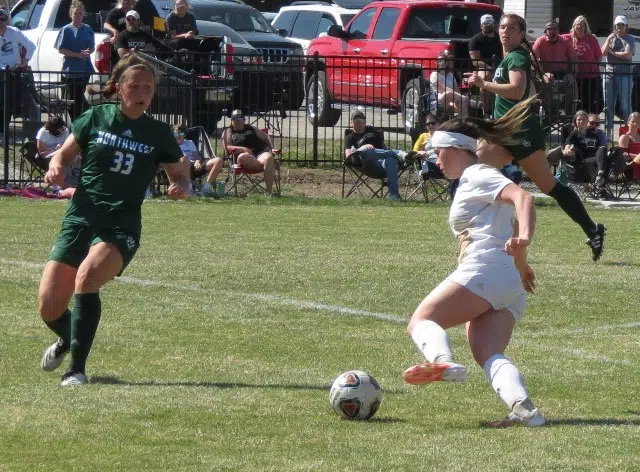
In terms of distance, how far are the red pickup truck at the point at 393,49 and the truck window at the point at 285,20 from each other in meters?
5.69

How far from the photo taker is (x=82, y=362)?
7547 millimetres

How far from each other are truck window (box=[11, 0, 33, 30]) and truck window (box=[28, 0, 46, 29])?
0.20 meters

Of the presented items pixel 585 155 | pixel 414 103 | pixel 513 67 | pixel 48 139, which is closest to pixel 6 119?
pixel 48 139

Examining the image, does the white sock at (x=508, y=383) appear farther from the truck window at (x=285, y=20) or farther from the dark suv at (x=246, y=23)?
the truck window at (x=285, y=20)

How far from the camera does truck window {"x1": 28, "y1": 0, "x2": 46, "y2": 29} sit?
2544cm

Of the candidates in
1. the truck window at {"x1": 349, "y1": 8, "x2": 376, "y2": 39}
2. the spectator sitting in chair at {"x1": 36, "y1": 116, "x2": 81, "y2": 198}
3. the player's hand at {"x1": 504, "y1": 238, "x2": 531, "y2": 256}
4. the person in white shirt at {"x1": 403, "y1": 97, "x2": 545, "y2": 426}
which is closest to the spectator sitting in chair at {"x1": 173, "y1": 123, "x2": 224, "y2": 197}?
the spectator sitting in chair at {"x1": 36, "y1": 116, "x2": 81, "y2": 198}

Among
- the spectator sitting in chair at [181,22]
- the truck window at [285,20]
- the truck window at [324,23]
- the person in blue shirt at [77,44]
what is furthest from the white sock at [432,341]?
the truck window at [285,20]

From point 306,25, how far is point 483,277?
2572 centimetres

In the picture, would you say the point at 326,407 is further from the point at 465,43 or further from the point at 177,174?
the point at 465,43

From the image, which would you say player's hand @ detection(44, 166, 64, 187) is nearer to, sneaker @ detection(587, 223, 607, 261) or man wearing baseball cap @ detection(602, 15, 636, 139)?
sneaker @ detection(587, 223, 607, 261)

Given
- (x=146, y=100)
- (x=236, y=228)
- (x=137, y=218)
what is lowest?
(x=236, y=228)

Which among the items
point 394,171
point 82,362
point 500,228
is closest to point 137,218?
point 82,362

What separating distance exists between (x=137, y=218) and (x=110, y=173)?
11.3 inches

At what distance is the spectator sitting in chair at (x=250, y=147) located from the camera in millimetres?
19016
